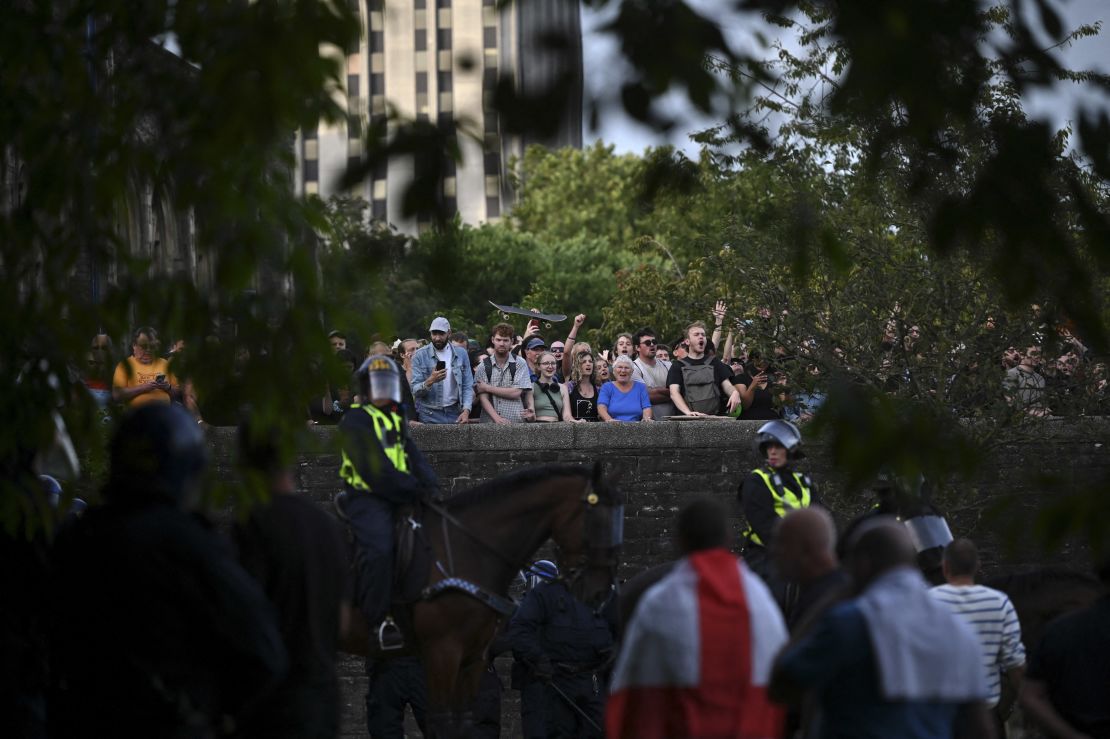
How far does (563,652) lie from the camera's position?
14.2 meters

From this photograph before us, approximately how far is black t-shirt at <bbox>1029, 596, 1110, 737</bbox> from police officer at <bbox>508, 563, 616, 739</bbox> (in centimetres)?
642

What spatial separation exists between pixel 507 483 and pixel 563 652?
2.05 metres

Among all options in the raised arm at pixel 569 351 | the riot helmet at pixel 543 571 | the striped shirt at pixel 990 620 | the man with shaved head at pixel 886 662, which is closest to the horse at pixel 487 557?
the riot helmet at pixel 543 571

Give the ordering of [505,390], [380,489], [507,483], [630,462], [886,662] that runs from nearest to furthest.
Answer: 1. [886,662]
2. [380,489]
3. [507,483]
4. [630,462]
5. [505,390]

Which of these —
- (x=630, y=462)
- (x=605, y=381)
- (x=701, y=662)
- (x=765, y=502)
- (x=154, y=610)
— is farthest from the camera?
(x=605, y=381)

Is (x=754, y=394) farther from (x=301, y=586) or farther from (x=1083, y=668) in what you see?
(x=301, y=586)

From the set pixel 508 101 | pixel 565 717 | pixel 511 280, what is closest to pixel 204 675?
pixel 508 101

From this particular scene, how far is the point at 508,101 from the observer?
4.87 meters

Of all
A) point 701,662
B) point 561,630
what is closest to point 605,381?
point 561,630

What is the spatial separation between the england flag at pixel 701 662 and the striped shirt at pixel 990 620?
3.00 m

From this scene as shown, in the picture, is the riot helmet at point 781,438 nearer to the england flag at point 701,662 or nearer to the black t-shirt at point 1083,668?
the black t-shirt at point 1083,668

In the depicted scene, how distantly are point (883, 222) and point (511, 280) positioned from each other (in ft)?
164

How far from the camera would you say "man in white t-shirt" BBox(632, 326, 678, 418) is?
19.6 m

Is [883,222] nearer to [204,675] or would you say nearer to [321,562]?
[321,562]
